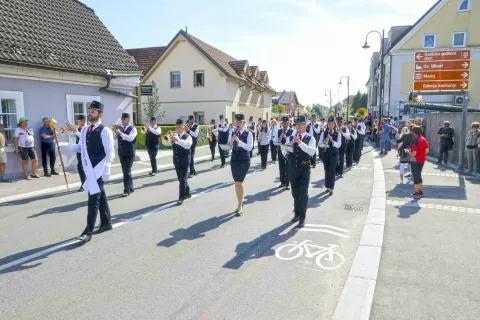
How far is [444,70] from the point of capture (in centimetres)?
1441

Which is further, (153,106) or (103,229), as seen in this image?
(153,106)

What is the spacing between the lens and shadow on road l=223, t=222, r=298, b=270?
4938mm

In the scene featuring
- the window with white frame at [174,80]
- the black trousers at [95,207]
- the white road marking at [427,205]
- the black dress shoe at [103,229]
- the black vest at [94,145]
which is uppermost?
the window with white frame at [174,80]

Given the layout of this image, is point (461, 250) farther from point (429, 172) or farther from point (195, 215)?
point (429, 172)

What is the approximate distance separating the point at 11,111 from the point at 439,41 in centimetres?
3544

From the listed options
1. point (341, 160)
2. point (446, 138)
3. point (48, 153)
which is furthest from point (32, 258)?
point (446, 138)

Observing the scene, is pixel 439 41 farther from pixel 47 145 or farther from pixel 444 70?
pixel 47 145

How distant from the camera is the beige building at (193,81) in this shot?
95.8 feet

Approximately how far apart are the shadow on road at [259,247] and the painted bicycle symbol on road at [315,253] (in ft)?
0.62

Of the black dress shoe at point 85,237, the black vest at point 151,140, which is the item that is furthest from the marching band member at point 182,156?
the black vest at point 151,140

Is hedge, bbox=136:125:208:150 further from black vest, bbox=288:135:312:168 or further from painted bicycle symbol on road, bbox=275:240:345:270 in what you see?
painted bicycle symbol on road, bbox=275:240:345:270

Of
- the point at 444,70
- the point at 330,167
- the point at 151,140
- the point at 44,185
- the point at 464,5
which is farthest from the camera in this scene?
the point at 464,5

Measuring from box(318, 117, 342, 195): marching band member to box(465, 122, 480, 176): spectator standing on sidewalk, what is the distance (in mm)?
5623

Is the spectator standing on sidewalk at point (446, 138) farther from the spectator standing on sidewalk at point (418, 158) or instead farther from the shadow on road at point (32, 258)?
the shadow on road at point (32, 258)
